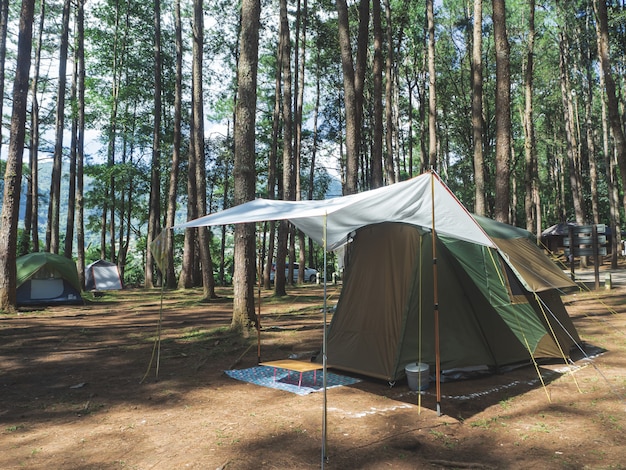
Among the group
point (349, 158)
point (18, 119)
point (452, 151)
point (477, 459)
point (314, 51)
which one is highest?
point (314, 51)

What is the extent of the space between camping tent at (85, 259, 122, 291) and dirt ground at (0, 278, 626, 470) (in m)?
13.6

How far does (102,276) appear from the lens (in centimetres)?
2223

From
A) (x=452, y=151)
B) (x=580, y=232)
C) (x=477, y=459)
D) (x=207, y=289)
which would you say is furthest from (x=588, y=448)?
(x=452, y=151)

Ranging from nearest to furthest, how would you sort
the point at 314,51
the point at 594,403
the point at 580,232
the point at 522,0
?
the point at 594,403
the point at 580,232
the point at 522,0
the point at 314,51

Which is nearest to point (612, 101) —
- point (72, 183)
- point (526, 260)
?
point (526, 260)

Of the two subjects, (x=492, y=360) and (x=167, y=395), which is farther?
(x=492, y=360)

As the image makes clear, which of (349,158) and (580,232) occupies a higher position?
(349,158)

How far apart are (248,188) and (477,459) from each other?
21.8ft

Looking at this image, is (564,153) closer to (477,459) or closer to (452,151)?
(452,151)

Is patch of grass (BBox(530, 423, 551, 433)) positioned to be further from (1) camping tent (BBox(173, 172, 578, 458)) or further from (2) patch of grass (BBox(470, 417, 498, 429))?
(1) camping tent (BBox(173, 172, 578, 458))

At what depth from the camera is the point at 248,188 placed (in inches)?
371

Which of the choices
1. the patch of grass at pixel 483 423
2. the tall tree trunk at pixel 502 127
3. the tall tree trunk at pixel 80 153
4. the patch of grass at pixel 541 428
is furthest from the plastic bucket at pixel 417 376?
the tall tree trunk at pixel 80 153

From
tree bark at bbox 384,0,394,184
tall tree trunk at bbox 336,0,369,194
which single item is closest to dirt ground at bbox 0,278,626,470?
tall tree trunk at bbox 336,0,369,194

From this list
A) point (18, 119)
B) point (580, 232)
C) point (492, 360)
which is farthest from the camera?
point (580, 232)
